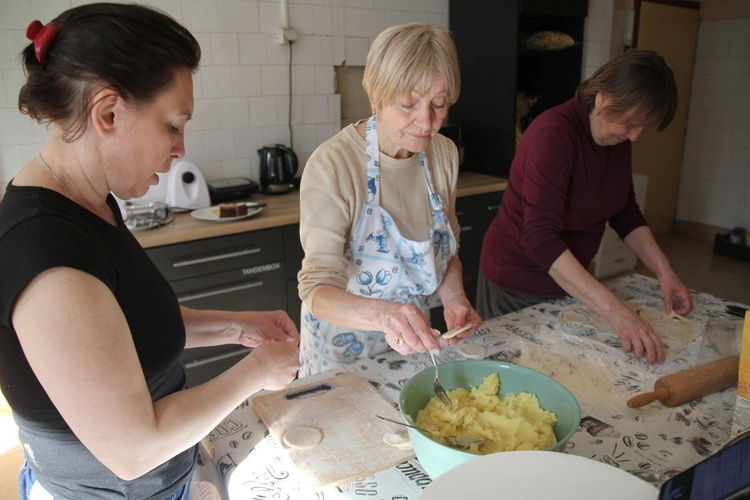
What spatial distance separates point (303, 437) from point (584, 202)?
118 centimetres

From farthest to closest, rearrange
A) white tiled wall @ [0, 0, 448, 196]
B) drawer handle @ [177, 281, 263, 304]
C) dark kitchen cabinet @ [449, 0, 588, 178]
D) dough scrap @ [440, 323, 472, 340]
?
dark kitchen cabinet @ [449, 0, 588, 178] < white tiled wall @ [0, 0, 448, 196] < drawer handle @ [177, 281, 263, 304] < dough scrap @ [440, 323, 472, 340]

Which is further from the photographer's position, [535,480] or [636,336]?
[636,336]

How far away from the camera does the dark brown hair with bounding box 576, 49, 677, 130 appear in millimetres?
1506

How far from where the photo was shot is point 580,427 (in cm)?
108

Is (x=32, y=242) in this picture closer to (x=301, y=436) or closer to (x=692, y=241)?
(x=301, y=436)

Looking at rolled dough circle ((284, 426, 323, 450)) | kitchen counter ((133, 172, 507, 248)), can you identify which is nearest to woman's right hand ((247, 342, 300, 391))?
rolled dough circle ((284, 426, 323, 450))

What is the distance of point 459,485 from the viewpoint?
0.70 meters

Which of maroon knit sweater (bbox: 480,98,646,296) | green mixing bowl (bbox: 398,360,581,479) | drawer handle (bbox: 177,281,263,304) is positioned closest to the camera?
green mixing bowl (bbox: 398,360,581,479)

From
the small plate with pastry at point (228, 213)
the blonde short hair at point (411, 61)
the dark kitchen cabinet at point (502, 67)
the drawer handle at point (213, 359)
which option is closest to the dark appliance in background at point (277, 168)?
the small plate with pastry at point (228, 213)

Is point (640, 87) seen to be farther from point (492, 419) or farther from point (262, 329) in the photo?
point (262, 329)

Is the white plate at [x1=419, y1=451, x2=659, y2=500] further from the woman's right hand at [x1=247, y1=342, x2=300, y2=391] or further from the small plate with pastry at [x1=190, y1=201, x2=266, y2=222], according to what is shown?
the small plate with pastry at [x1=190, y1=201, x2=266, y2=222]

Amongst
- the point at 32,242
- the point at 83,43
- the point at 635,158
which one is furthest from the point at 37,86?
the point at 635,158

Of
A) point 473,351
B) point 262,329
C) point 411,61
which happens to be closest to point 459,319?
point 473,351

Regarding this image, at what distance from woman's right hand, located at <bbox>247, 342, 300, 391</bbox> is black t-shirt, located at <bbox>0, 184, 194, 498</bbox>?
0.15 m
